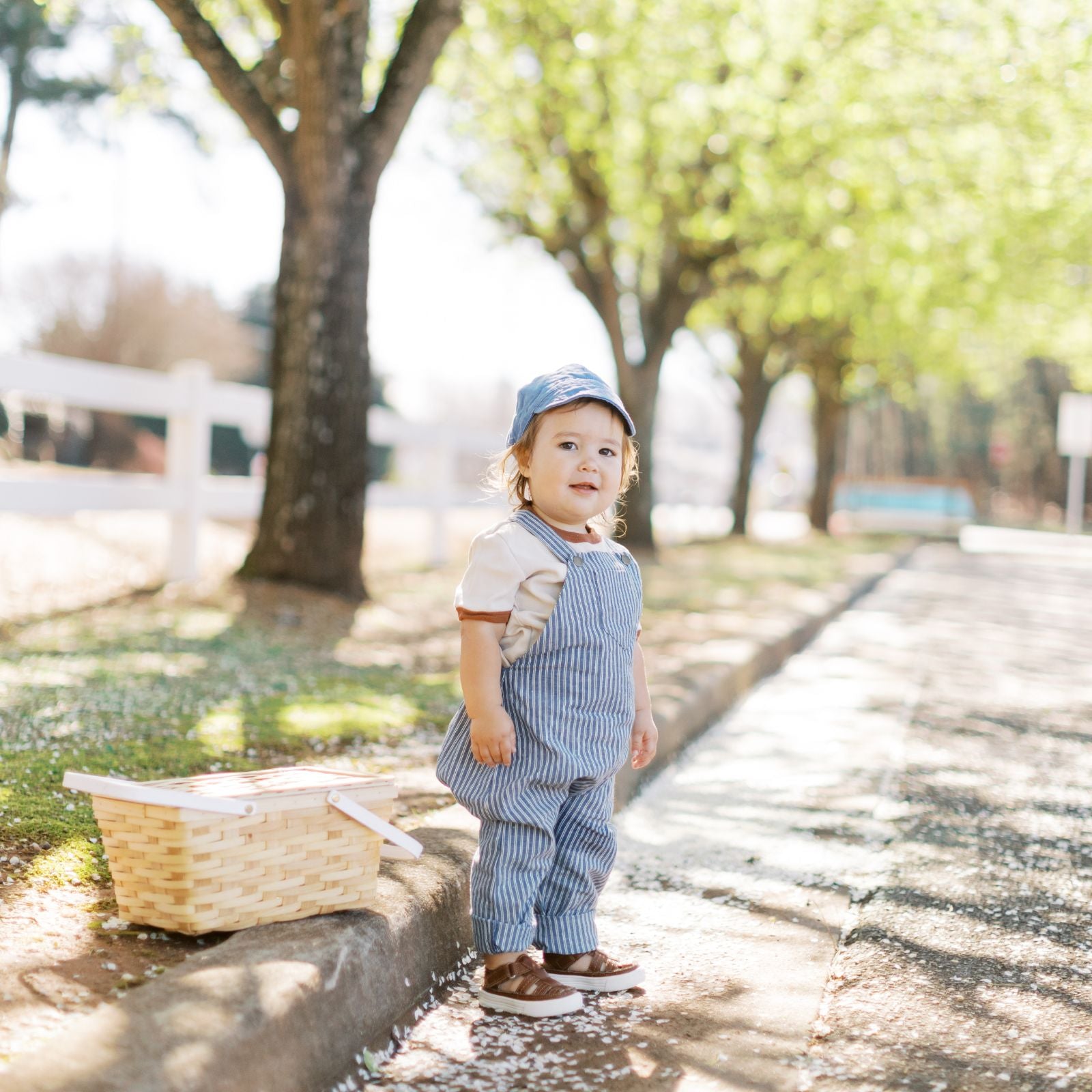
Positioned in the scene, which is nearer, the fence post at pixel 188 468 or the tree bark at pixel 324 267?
the tree bark at pixel 324 267

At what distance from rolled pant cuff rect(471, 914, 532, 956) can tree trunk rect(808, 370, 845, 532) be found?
81.0 feet

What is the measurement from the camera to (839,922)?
3.37m

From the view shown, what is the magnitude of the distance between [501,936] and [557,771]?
385 millimetres

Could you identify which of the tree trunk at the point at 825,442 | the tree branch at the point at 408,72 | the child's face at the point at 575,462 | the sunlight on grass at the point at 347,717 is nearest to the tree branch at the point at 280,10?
the tree branch at the point at 408,72

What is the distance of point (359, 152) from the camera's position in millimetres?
7715

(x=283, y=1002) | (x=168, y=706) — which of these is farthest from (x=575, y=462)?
(x=168, y=706)

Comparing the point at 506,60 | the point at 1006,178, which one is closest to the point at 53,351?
the point at 506,60

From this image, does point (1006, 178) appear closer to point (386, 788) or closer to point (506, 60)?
point (506, 60)

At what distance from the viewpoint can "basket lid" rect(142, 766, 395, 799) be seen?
255 centimetres

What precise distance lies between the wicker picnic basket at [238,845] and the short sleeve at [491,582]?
1.42 feet

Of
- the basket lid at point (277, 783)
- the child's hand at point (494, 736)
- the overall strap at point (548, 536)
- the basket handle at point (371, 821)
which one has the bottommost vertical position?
the basket handle at point (371, 821)

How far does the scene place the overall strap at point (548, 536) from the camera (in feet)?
9.52

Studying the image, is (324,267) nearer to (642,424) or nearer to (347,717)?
(347,717)

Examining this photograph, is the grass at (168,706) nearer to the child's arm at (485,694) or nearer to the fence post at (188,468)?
the child's arm at (485,694)
